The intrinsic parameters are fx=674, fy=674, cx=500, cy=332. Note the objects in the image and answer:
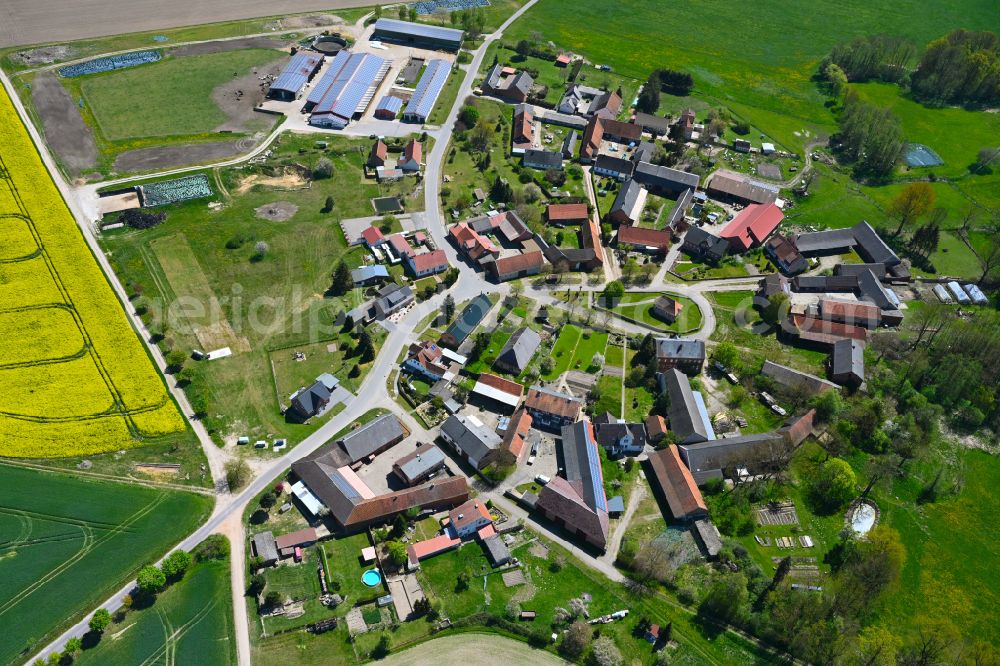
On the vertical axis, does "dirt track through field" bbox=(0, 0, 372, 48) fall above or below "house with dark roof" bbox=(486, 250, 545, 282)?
above

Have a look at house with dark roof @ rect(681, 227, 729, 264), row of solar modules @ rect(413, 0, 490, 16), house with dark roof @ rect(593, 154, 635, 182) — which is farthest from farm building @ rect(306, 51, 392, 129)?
house with dark roof @ rect(681, 227, 729, 264)

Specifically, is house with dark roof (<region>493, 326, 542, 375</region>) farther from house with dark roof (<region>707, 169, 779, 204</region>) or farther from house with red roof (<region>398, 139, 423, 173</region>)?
house with dark roof (<region>707, 169, 779, 204</region>)

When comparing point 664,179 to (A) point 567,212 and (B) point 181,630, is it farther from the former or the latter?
(B) point 181,630

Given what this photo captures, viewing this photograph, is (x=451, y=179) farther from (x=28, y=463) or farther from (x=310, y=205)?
(x=28, y=463)

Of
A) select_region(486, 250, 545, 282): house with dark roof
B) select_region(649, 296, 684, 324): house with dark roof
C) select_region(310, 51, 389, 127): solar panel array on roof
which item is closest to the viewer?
select_region(649, 296, 684, 324): house with dark roof

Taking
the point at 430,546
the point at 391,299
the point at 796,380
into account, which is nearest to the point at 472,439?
the point at 430,546

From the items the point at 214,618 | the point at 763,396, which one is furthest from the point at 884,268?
the point at 214,618
